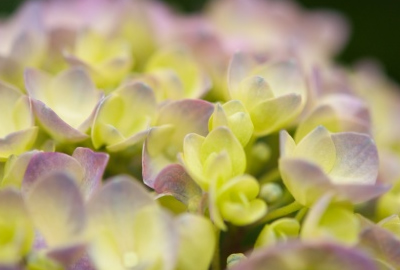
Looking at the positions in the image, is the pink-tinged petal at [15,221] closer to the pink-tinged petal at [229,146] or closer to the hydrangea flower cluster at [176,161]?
the hydrangea flower cluster at [176,161]

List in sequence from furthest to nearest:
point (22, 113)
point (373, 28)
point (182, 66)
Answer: point (373, 28) → point (182, 66) → point (22, 113)

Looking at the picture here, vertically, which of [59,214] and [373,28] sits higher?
[59,214]

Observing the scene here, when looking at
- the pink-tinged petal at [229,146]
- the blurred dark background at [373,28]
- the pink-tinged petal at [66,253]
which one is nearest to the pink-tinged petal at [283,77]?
the pink-tinged petal at [229,146]

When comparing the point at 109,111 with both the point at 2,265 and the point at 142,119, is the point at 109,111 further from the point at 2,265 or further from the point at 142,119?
the point at 2,265

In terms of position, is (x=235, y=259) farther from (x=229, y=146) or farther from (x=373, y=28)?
(x=373, y=28)

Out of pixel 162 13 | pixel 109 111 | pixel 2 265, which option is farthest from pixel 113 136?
pixel 162 13

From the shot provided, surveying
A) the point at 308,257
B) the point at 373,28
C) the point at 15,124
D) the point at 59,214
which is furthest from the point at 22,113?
the point at 373,28
